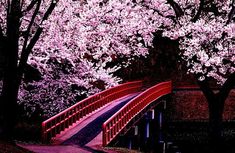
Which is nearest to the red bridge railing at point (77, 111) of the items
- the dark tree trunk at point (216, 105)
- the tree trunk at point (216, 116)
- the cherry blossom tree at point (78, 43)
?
the cherry blossom tree at point (78, 43)

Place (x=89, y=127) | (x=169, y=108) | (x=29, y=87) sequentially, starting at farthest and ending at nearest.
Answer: (x=169, y=108)
(x=29, y=87)
(x=89, y=127)

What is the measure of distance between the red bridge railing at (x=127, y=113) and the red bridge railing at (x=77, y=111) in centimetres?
181

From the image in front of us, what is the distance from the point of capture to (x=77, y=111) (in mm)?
23656

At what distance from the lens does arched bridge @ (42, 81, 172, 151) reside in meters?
20.0

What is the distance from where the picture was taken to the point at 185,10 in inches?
1035

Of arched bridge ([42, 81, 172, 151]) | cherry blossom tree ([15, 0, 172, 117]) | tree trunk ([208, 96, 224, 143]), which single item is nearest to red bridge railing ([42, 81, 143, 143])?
arched bridge ([42, 81, 172, 151])

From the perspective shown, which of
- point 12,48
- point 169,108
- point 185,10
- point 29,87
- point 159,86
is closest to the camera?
point 12,48

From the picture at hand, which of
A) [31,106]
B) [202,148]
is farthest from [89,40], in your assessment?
[202,148]

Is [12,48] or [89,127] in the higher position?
[12,48]

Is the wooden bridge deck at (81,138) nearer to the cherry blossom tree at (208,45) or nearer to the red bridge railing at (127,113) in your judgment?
the red bridge railing at (127,113)

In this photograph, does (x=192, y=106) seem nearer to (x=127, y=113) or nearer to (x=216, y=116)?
(x=216, y=116)

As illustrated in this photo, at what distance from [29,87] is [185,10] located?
32.9 ft

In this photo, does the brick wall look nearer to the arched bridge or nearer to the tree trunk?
the arched bridge

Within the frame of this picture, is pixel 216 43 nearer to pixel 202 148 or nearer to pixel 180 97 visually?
pixel 202 148
